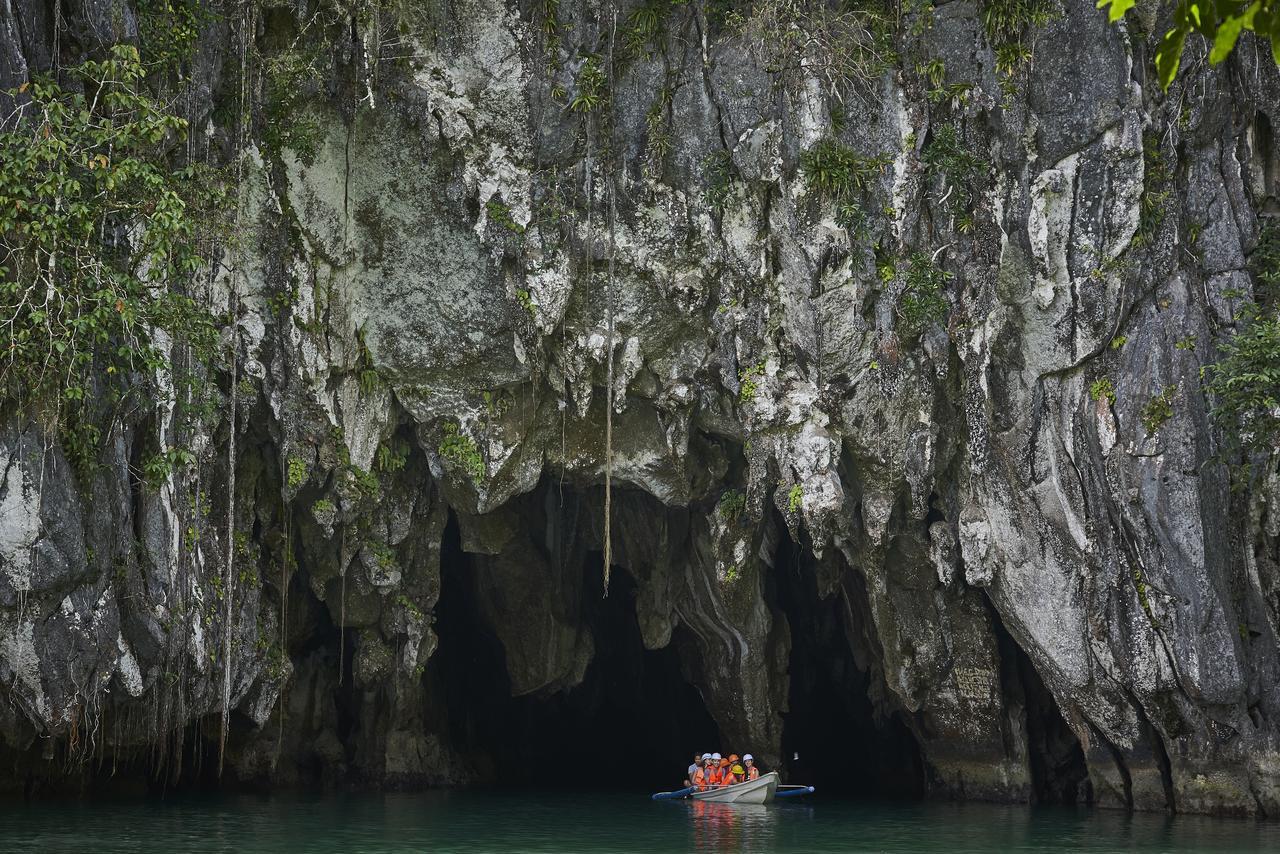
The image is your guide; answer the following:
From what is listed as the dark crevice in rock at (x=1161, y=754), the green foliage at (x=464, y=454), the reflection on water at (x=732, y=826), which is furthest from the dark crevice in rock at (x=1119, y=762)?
the green foliage at (x=464, y=454)

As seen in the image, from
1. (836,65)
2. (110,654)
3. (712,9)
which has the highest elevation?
(712,9)

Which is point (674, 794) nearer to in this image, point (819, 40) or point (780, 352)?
point (780, 352)

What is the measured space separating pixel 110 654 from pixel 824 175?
1108cm

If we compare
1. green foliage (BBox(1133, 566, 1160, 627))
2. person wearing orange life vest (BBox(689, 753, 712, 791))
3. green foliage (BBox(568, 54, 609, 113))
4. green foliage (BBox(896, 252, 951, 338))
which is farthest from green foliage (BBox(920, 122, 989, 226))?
person wearing orange life vest (BBox(689, 753, 712, 791))

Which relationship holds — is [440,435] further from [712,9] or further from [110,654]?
[712,9]

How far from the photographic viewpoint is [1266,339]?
15.7m

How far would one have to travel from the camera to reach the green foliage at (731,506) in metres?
20.0

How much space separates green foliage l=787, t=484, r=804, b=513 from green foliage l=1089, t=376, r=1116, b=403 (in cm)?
419

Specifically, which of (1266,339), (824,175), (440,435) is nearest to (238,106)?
(440,435)

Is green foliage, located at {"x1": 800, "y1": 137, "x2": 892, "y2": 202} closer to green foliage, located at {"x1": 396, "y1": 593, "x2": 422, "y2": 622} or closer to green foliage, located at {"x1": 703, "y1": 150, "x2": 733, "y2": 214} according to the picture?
green foliage, located at {"x1": 703, "y1": 150, "x2": 733, "y2": 214}

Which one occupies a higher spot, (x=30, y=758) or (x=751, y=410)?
(x=751, y=410)

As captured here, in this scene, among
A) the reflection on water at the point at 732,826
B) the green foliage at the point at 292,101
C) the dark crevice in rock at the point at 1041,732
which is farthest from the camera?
the dark crevice in rock at the point at 1041,732

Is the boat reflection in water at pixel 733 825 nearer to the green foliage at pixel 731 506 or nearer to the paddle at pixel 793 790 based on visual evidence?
the paddle at pixel 793 790

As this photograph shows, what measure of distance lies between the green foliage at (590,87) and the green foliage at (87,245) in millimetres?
5501
